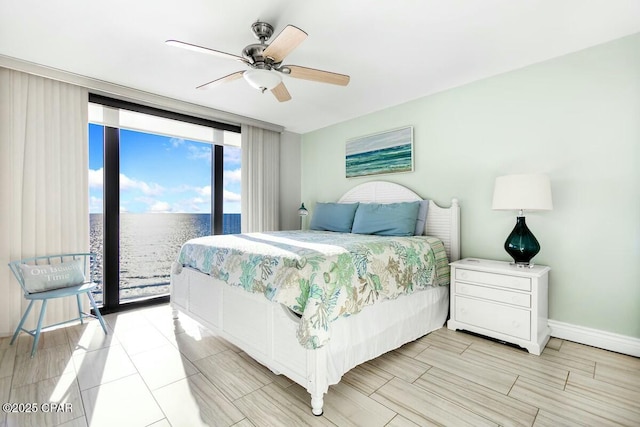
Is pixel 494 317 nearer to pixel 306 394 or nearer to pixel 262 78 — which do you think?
pixel 306 394

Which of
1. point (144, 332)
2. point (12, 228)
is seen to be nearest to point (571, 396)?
point (144, 332)

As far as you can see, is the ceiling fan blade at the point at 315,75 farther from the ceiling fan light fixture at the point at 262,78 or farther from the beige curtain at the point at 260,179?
the beige curtain at the point at 260,179

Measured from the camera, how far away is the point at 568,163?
246 centimetres

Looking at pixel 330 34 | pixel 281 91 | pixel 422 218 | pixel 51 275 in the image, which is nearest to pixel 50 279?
pixel 51 275

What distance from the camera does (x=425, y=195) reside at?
3393 millimetres

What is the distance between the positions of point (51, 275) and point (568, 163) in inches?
175

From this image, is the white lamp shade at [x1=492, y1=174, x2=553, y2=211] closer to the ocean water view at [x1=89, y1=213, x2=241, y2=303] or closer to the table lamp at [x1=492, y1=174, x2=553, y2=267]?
the table lamp at [x1=492, y1=174, x2=553, y2=267]

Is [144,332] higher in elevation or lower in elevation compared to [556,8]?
lower

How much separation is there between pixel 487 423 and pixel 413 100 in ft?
10.1

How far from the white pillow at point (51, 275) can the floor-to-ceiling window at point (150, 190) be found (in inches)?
19.8

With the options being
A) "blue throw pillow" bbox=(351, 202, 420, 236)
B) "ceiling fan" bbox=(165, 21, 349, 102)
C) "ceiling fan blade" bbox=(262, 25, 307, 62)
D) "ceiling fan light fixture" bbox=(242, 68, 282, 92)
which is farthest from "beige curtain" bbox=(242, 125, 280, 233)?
"ceiling fan blade" bbox=(262, 25, 307, 62)

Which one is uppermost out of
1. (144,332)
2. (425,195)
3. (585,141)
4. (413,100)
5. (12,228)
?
(413,100)

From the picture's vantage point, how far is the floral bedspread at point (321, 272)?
5.51 feet

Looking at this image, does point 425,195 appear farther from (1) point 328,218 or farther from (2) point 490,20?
(2) point 490,20
